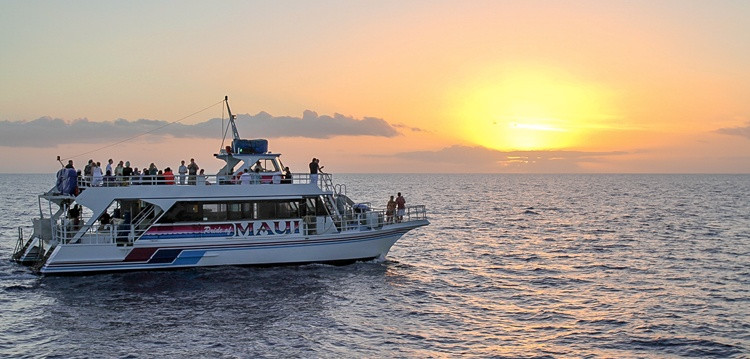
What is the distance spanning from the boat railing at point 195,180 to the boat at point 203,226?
0.05m

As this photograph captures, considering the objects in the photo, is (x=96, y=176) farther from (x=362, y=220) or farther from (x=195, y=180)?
(x=362, y=220)

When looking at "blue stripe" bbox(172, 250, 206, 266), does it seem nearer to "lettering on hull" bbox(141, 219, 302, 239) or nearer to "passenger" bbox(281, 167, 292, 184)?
"lettering on hull" bbox(141, 219, 302, 239)

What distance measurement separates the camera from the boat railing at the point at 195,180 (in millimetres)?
26422

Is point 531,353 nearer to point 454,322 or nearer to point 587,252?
point 454,322

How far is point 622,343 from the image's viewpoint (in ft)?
58.4

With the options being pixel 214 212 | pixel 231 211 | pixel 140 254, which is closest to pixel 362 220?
pixel 231 211

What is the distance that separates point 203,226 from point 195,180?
2.05 meters

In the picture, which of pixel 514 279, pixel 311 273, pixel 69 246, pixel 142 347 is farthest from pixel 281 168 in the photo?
pixel 142 347

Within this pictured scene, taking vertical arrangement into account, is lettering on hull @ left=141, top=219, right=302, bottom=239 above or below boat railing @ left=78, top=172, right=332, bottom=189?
below

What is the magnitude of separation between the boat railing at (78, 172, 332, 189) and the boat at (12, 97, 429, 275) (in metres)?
0.05

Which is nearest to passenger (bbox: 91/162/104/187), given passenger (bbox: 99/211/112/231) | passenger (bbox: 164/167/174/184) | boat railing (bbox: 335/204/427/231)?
passenger (bbox: 99/211/112/231)

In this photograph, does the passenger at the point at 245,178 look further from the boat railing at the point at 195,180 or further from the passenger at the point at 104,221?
the passenger at the point at 104,221

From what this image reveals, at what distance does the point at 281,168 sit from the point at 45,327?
1260cm

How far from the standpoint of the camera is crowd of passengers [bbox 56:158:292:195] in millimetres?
26375
